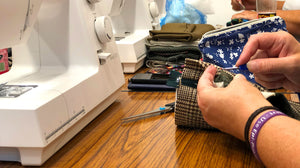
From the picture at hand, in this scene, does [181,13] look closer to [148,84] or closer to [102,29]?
[148,84]

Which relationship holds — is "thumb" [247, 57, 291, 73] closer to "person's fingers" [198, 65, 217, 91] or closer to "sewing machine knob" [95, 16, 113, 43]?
"person's fingers" [198, 65, 217, 91]

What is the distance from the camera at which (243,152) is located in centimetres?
81

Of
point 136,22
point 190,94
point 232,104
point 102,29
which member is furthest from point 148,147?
point 136,22

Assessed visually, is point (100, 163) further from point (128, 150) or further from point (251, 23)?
point (251, 23)

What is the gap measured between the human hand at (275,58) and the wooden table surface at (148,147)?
22cm

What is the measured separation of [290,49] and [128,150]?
0.53m

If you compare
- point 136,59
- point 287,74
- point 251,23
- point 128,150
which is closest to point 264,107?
point 287,74

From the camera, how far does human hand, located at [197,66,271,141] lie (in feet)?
1.79

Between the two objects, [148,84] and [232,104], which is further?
[148,84]

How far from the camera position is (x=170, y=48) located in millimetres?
1672

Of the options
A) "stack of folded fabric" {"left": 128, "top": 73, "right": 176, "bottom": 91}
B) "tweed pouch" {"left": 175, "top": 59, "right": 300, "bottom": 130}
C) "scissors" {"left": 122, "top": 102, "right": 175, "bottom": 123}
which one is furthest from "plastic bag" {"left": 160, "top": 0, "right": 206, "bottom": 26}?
"tweed pouch" {"left": 175, "top": 59, "right": 300, "bottom": 130}

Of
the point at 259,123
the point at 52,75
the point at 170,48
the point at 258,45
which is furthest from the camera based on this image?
the point at 170,48

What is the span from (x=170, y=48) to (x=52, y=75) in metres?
0.80

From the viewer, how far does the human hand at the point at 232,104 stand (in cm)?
54
